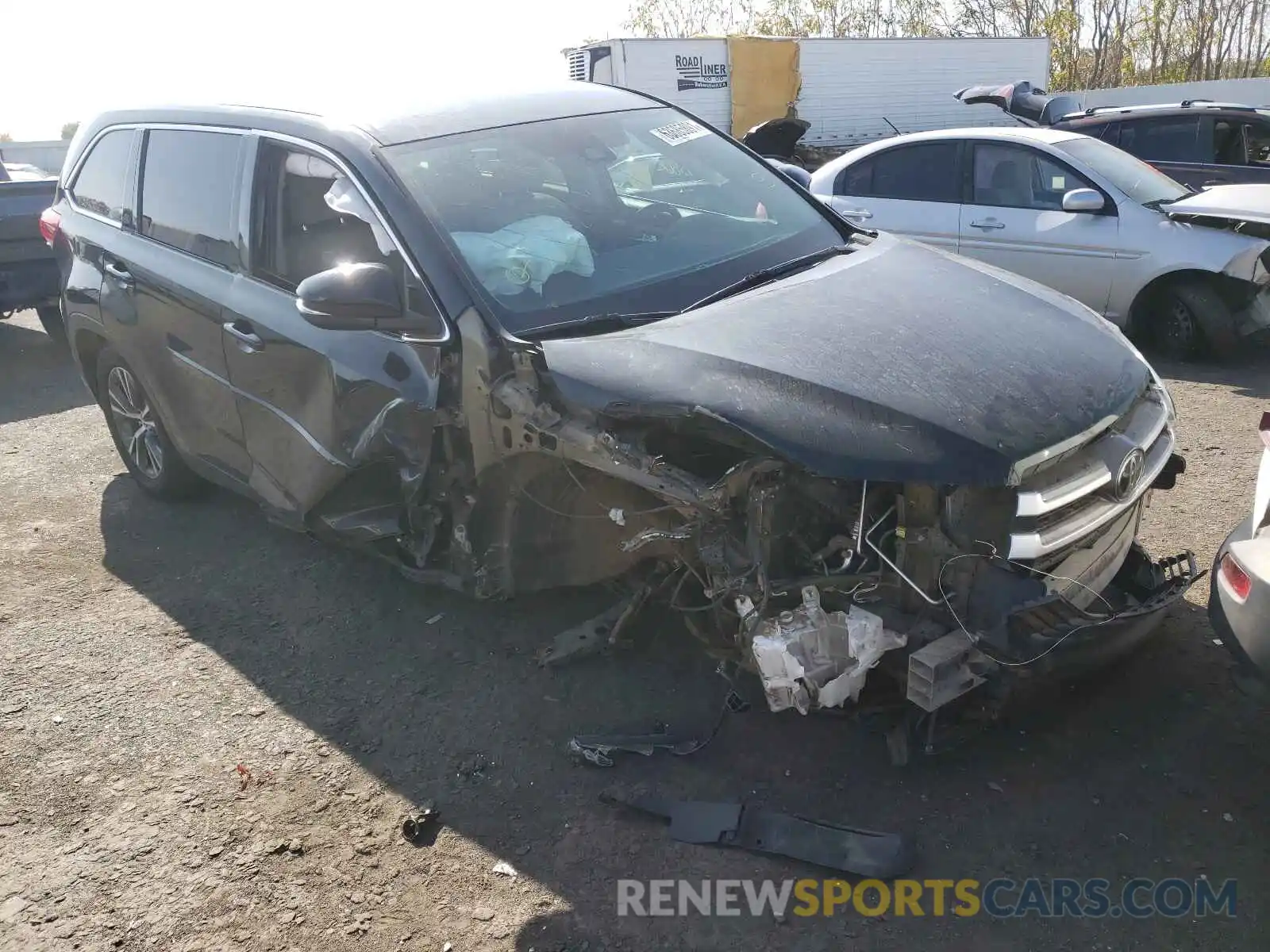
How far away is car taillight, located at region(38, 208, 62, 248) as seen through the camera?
5.31 metres

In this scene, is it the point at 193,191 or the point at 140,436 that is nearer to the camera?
the point at 193,191

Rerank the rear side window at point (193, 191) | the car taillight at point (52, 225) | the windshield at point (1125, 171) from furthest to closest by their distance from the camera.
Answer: the windshield at point (1125, 171) < the car taillight at point (52, 225) < the rear side window at point (193, 191)

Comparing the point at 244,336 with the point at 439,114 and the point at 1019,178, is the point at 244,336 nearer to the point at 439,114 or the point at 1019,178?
the point at 439,114

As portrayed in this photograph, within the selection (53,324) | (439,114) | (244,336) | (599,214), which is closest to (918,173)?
(599,214)

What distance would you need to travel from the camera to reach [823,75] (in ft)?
62.0

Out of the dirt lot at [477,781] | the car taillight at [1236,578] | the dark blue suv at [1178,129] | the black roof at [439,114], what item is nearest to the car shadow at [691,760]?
the dirt lot at [477,781]

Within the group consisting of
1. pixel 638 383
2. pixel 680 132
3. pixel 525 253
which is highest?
pixel 680 132

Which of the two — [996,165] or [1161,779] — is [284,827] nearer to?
[1161,779]

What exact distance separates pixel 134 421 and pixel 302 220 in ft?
6.69

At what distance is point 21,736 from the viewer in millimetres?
3623

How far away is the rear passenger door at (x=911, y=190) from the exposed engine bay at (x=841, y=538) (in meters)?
4.61

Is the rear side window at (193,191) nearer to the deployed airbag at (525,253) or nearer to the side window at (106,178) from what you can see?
the side window at (106,178)

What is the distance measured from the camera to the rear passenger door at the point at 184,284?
13.5 feet

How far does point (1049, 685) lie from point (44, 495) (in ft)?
17.7
